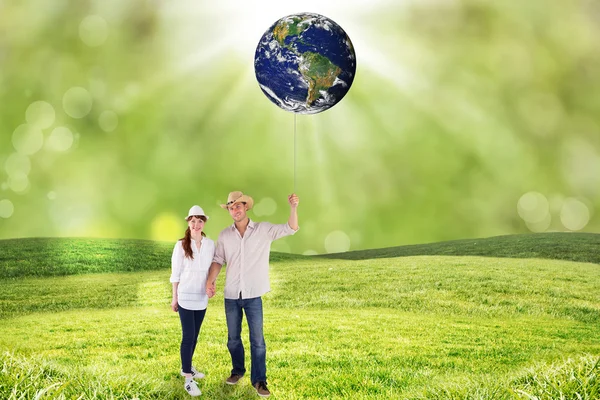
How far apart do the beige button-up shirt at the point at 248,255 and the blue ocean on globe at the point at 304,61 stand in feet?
11.0

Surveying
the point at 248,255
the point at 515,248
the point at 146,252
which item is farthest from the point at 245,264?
the point at 515,248

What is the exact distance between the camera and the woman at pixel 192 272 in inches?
241

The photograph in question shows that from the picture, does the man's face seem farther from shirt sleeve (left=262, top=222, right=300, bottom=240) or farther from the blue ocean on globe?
the blue ocean on globe

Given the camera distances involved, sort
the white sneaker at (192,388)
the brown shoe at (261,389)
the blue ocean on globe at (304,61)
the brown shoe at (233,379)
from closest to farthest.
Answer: the brown shoe at (261,389)
the white sneaker at (192,388)
the brown shoe at (233,379)
the blue ocean on globe at (304,61)

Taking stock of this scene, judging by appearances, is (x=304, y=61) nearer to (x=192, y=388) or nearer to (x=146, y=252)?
(x=192, y=388)

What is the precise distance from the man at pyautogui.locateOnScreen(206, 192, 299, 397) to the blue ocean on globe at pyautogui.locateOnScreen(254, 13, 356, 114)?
3267 mm

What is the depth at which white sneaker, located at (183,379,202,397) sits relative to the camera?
6.56 metres

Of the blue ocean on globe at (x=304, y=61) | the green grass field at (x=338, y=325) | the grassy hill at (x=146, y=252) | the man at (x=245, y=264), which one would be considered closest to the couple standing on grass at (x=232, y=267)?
the man at (x=245, y=264)

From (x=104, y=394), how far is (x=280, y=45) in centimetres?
566

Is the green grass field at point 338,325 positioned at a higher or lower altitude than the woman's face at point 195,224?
lower

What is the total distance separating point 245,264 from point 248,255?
10 centimetres

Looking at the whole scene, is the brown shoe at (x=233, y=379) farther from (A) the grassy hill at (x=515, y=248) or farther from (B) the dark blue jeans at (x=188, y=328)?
(A) the grassy hill at (x=515, y=248)

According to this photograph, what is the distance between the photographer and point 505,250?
945 inches

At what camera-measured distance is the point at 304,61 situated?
874cm
